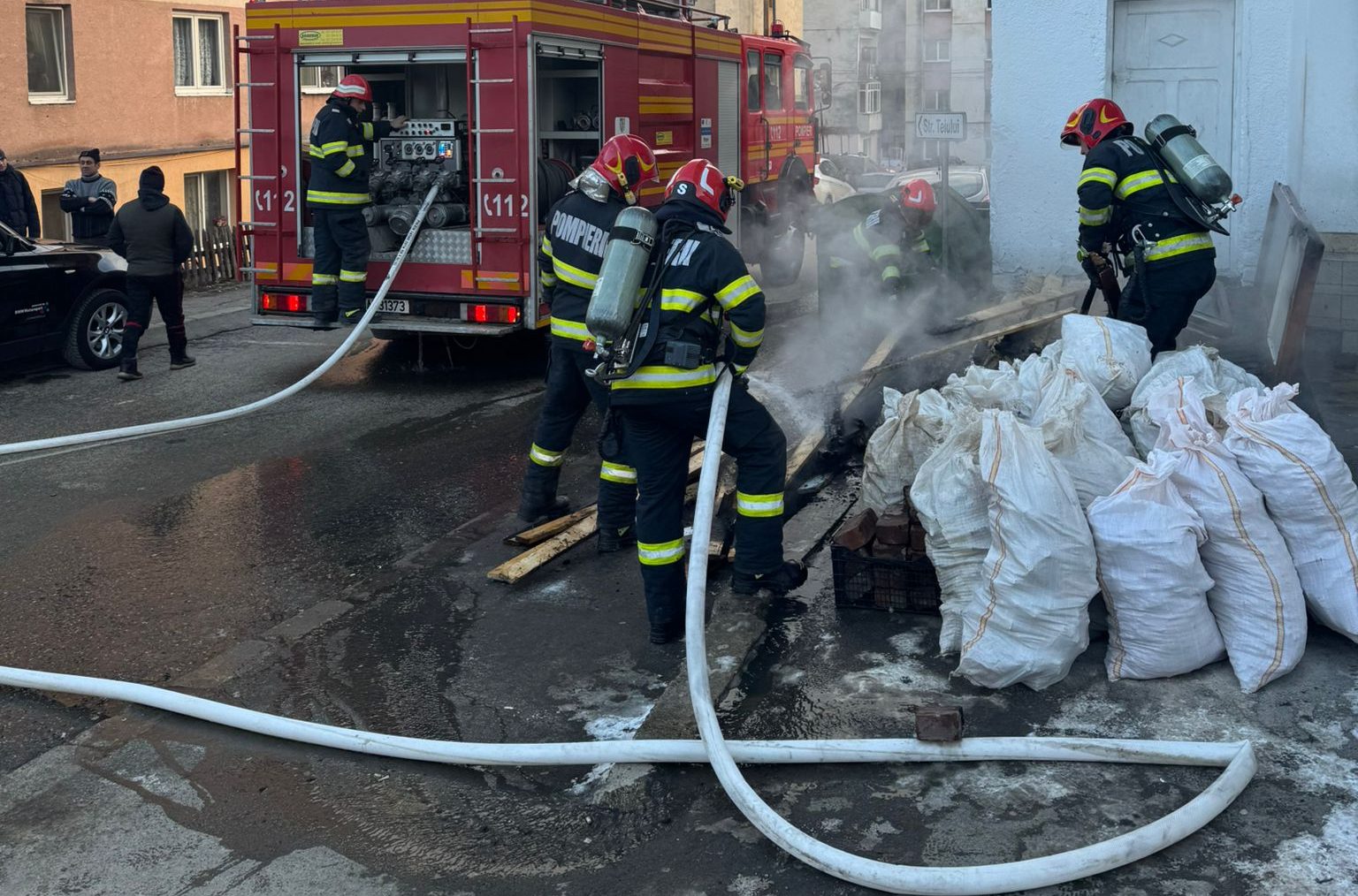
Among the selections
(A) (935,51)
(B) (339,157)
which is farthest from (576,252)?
(A) (935,51)

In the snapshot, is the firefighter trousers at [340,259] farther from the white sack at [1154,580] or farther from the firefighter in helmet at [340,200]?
the white sack at [1154,580]

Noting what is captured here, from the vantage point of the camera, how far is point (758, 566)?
5180 mm

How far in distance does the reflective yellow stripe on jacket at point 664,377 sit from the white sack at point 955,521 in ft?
2.81

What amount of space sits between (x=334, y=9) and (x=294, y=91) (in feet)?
2.10

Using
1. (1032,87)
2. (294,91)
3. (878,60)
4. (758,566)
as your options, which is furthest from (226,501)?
(878,60)

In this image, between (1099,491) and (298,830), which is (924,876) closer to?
(298,830)

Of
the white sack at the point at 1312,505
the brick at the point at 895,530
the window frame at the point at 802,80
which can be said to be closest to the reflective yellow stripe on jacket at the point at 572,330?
the brick at the point at 895,530

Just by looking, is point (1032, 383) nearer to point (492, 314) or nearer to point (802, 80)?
point (492, 314)

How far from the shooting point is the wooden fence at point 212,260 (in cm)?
1520

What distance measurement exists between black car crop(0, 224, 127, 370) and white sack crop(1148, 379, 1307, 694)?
8301 mm

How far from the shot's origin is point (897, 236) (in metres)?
A: 8.44

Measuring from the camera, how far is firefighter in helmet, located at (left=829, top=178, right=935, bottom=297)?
833cm

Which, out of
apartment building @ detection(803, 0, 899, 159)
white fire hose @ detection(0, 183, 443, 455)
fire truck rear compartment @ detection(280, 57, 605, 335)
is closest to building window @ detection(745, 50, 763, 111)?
fire truck rear compartment @ detection(280, 57, 605, 335)

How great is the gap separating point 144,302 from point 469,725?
687 cm
